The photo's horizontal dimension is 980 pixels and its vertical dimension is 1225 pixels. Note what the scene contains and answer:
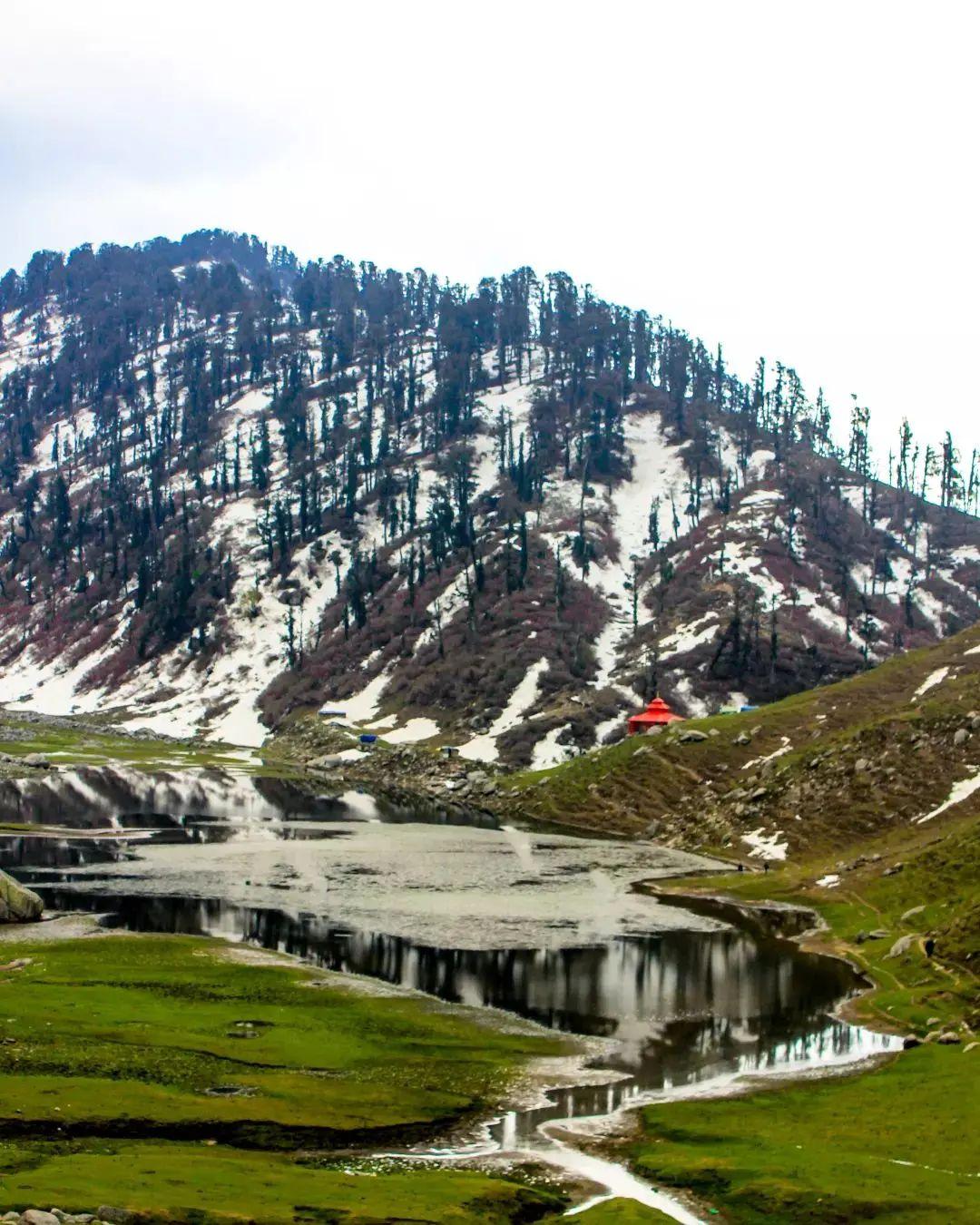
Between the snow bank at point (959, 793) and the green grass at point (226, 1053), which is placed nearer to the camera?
the green grass at point (226, 1053)

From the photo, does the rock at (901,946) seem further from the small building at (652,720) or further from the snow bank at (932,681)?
the small building at (652,720)

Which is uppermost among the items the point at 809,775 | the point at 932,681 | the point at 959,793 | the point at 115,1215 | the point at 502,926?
the point at 932,681

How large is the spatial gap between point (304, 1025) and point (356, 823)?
88957mm

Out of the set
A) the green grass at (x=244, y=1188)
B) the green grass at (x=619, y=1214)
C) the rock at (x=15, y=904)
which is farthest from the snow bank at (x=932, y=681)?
the green grass at (x=244, y=1188)

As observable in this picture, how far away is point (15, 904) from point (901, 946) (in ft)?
208

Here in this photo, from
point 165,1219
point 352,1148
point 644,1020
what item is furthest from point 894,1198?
point 644,1020

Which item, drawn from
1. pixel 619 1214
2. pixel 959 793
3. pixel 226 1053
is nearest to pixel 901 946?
pixel 226 1053

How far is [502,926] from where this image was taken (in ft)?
319

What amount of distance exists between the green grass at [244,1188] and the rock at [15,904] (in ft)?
166

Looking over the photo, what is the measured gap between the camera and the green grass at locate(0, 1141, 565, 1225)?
37.9 m

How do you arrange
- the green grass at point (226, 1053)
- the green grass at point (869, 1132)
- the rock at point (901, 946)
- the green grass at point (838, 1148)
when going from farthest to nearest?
the rock at point (901, 946)
the green grass at point (226, 1053)
the green grass at point (869, 1132)
the green grass at point (838, 1148)

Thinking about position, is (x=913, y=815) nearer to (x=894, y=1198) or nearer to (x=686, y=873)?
(x=686, y=873)

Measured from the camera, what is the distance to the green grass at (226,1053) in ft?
166

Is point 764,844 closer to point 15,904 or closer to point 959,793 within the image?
point 959,793
